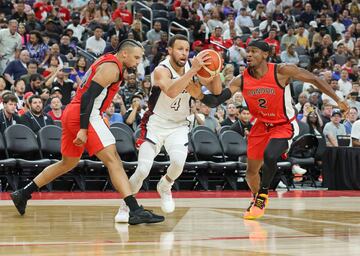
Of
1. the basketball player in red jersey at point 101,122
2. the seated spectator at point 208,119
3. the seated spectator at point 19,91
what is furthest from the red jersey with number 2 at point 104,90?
the seated spectator at point 208,119

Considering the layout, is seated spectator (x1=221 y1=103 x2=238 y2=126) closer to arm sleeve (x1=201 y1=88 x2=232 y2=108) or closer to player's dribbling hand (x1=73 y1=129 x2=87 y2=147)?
arm sleeve (x1=201 y1=88 x2=232 y2=108)

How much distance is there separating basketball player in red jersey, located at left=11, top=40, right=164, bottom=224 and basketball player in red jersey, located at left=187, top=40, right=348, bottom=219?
1339mm

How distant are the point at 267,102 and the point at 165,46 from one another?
430 inches

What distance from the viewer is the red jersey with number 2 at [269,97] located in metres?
9.07

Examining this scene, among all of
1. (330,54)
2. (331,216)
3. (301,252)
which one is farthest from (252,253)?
(330,54)

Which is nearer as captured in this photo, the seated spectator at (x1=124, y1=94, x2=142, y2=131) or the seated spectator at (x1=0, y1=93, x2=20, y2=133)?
the seated spectator at (x1=0, y1=93, x2=20, y2=133)

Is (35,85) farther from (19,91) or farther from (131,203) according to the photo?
(131,203)

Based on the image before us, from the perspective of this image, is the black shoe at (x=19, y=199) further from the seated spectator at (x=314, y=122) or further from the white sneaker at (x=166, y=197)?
the seated spectator at (x=314, y=122)

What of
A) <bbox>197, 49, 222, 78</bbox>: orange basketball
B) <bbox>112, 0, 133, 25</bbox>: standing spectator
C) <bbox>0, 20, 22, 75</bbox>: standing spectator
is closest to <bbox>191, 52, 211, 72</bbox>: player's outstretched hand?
<bbox>197, 49, 222, 78</bbox>: orange basketball

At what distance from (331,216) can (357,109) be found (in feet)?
30.9

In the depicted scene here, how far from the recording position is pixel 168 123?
8672mm

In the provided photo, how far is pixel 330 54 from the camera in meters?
22.9

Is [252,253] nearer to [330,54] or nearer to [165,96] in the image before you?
[165,96]

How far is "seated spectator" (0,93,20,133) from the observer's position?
1359 cm
